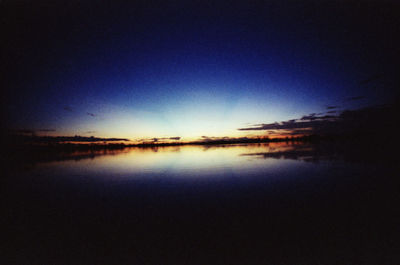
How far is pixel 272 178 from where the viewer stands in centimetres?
758

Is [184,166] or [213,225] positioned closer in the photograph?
[213,225]

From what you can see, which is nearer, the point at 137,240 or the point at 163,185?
the point at 137,240

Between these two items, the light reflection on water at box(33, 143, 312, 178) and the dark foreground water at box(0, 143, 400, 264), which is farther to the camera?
the light reflection on water at box(33, 143, 312, 178)

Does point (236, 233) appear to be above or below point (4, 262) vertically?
above

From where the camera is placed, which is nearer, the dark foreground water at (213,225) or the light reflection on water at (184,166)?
the dark foreground water at (213,225)

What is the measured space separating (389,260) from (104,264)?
14.0 ft

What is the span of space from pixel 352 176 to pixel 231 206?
5557 millimetres

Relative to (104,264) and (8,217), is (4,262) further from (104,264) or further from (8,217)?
(8,217)

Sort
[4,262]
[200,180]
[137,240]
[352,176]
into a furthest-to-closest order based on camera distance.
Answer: [200,180] < [352,176] < [137,240] < [4,262]

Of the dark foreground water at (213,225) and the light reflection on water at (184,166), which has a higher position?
the light reflection on water at (184,166)

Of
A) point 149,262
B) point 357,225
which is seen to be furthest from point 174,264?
point 357,225

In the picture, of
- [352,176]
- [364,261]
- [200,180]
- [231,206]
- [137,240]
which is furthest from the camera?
[200,180]

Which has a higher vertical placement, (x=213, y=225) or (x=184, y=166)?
(x=184, y=166)

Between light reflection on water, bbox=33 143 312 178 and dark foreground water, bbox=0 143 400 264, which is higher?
light reflection on water, bbox=33 143 312 178
